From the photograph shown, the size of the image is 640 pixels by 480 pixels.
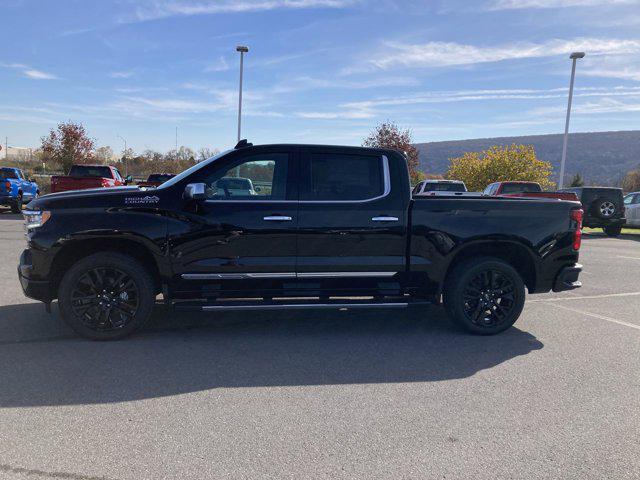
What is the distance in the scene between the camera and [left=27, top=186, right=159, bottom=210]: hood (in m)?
5.02

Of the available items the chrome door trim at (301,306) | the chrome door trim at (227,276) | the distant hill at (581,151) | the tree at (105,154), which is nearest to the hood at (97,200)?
the chrome door trim at (227,276)

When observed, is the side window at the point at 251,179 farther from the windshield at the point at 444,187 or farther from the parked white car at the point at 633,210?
the parked white car at the point at 633,210

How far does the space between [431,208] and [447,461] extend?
2945 millimetres

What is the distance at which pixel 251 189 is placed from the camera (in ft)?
17.4

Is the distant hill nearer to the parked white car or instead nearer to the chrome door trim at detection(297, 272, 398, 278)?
the parked white car

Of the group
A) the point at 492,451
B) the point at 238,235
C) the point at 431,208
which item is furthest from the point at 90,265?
the point at 492,451

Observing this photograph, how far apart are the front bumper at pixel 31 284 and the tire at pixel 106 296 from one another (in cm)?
18

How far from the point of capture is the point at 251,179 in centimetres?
533

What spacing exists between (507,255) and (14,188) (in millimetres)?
18566

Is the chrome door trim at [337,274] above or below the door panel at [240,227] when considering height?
below

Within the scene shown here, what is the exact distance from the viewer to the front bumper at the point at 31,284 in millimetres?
5059

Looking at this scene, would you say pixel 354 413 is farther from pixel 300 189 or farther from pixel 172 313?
pixel 172 313

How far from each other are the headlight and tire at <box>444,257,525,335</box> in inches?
163

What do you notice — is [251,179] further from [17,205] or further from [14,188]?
[17,205]
